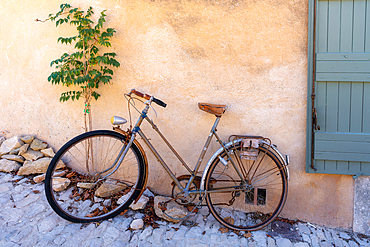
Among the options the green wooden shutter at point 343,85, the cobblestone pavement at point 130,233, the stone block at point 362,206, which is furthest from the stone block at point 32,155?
the stone block at point 362,206

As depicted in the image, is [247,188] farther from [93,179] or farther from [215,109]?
[93,179]

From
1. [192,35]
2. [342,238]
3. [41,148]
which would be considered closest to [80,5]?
[192,35]

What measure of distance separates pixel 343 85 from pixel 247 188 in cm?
157

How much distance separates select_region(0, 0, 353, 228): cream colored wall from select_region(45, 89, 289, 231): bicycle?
0.26m

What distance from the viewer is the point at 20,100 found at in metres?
3.79

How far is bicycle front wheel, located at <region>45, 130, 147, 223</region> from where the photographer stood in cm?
276

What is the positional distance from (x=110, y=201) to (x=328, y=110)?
2.81 metres

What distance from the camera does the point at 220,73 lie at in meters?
3.11

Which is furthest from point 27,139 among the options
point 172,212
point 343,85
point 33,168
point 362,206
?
point 362,206

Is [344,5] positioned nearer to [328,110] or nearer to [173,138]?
[328,110]

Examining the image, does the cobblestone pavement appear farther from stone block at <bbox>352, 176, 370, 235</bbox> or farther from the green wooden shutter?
the green wooden shutter

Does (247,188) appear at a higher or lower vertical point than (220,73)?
lower

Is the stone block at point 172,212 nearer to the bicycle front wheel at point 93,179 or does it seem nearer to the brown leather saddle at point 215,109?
the bicycle front wheel at point 93,179

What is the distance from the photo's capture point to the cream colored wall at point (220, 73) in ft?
9.74
